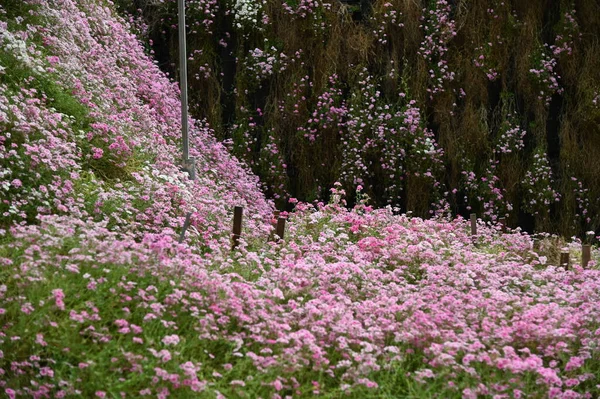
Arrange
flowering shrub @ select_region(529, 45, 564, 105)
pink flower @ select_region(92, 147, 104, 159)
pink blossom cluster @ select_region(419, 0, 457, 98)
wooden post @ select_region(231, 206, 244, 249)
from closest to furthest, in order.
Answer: wooden post @ select_region(231, 206, 244, 249)
pink flower @ select_region(92, 147, 104, 159)
flowering shrub @ select_region(529, 45, 564, 105)
pink blossom cluster @ select_region(419, 0, 457, 98)

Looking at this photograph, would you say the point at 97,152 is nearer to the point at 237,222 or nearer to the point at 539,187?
the point at 237,222

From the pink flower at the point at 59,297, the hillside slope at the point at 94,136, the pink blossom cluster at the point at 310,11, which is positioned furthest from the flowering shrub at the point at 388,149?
the pink flower at the point at 59,297

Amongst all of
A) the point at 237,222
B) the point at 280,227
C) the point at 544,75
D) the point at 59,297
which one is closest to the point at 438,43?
the point at 544,75

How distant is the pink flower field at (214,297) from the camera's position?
3.70m

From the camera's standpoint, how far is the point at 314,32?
33.4ft

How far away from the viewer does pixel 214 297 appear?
13.8ft

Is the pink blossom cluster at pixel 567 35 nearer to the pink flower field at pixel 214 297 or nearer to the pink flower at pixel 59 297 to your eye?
the pink flower field at pixel 214 297

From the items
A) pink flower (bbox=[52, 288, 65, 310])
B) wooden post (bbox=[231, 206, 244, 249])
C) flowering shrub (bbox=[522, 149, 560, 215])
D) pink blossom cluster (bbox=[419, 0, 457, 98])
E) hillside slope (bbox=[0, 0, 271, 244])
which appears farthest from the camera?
pink blossom cluster (bbox=[419, 0, 457, 98])

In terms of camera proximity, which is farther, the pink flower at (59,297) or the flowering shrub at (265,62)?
the flowering shrub at (265,62)

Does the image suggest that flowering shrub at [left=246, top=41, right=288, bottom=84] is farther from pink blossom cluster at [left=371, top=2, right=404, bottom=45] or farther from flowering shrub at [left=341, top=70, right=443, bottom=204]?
pink blossom cluster at [left=371, top=2, right=404, bottom=45]

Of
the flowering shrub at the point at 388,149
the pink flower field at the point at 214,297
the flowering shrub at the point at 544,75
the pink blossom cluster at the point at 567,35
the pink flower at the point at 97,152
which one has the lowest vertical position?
the pink flower field at the point at 214,297

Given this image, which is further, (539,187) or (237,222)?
(539,187)

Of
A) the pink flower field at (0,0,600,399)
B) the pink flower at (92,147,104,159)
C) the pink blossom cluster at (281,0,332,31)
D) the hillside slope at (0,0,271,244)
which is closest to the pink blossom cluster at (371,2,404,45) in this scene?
the pink blossom cluster at (281,0,332,31)

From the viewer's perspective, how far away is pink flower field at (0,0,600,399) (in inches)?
146
